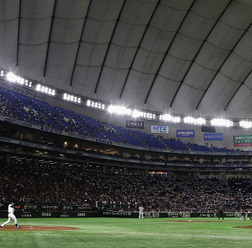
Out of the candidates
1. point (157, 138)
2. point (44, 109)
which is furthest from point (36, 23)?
point (157, 138)

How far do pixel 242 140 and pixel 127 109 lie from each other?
92.4ft

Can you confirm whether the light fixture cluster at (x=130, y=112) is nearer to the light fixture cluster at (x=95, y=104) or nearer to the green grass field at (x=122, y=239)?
the light fixture cluster at (x=95, y=104)

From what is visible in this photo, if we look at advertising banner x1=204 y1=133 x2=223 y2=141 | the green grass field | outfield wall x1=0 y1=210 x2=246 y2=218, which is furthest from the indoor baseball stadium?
the green grass field

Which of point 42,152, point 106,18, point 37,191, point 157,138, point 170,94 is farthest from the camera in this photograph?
point 157,138

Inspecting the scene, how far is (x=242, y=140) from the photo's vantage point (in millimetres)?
70062

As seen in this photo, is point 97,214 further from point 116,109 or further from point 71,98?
point 116,109

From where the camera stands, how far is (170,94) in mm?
65250

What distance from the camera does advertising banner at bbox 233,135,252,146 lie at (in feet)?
228

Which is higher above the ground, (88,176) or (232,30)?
(232,30)

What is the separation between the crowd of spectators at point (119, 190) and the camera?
41094mm

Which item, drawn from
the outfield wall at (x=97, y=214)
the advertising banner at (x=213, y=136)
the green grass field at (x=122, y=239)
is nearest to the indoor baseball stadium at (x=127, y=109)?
the outfield wall at (x=97, y=214)

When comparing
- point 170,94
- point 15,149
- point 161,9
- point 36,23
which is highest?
point 161,9

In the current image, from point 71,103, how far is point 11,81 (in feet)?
42.5

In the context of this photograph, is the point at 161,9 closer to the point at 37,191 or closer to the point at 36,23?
the point at 36,23
